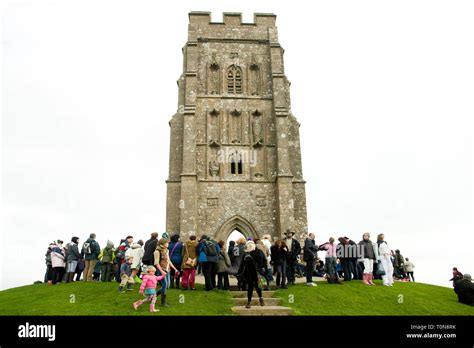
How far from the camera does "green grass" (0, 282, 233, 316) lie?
1082 cm

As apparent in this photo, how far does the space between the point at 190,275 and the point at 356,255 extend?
6.57 m

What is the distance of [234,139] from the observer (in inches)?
1130

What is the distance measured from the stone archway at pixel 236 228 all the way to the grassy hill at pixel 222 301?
1117 centimetres

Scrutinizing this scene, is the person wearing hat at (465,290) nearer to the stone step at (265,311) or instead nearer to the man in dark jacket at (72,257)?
the stone step at (265,311)

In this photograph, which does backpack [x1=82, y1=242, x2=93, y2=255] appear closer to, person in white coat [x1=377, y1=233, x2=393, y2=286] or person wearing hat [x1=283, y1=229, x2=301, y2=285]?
person wearing hat [x1=283, y1=229, x2=301, y2=285]

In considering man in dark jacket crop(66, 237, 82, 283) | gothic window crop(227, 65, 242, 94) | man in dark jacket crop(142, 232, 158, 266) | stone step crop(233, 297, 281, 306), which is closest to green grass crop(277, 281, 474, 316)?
stone step crop(233, 297, 281, 306)

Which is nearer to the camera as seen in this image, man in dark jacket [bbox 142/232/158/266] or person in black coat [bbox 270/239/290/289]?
man in dark jacket [bbox 142/232/158/266]

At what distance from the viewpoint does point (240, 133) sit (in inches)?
1139

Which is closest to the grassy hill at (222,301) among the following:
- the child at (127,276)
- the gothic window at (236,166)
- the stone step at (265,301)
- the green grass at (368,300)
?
the green grass at (368,300)

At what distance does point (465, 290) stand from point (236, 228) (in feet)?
49.3

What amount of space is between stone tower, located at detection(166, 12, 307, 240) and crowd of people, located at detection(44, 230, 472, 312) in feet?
28.3

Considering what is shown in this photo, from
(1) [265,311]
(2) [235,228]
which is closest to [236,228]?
(2) [235,228]
